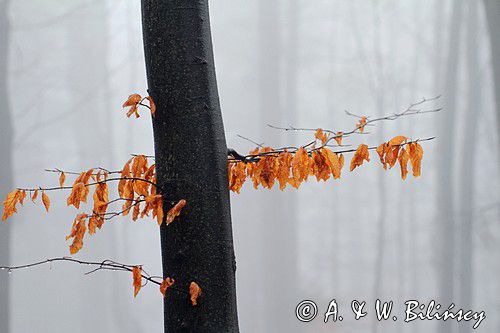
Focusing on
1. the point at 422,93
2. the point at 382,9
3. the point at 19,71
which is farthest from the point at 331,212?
the point at 19,71

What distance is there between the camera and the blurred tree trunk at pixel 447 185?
340 centimetres

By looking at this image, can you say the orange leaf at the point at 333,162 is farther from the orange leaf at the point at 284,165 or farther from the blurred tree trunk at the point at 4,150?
the blurred tree trunk at the point at 4,150

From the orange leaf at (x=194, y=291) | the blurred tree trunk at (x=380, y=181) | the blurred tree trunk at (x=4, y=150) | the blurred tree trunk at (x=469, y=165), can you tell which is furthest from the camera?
the blurred tree trunk at (x=469, y=165)

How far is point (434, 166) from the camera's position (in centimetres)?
342

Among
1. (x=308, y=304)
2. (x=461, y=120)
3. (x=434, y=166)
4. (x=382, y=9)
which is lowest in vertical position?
(x=308, y=304)

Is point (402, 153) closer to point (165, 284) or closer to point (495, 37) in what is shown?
point (165, 284)

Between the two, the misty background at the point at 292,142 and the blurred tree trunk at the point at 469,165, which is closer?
the misty background at the point at 292,142

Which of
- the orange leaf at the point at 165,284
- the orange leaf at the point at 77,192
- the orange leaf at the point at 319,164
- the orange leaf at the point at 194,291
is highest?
the orange leaf at the point at 319,164

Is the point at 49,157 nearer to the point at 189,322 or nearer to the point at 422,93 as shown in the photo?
the point at 422,93

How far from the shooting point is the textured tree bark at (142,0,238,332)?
105 cm

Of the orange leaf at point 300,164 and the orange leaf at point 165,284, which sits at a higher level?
the orange leaf at point 300,164

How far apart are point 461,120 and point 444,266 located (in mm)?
731

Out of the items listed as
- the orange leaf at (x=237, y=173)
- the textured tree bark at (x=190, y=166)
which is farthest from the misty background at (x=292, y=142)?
the textured tree bark at (x=190, y=166)

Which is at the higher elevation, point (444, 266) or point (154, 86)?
point (154, 86)
